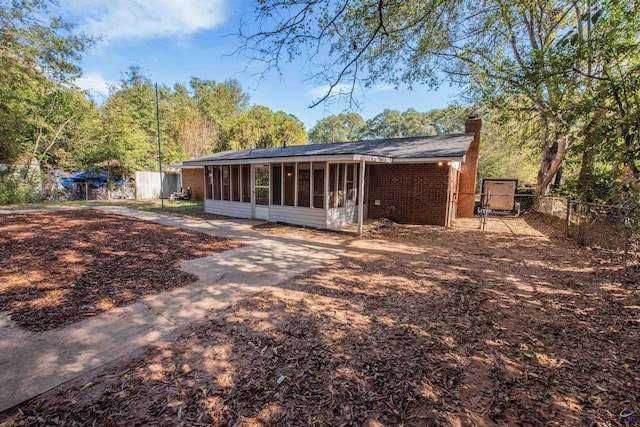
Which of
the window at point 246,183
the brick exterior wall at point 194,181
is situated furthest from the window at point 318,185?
the brick exterior wall at point 194,181

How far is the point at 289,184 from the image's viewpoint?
1049 centimetres

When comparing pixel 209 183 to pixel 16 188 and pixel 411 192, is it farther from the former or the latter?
pixel 16 188

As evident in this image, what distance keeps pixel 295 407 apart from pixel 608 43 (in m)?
7.81

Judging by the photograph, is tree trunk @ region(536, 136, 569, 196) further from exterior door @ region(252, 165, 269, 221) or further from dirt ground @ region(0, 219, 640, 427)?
exterior door @ region(252, 165, 269, 221)

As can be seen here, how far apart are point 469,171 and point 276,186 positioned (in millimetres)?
8993

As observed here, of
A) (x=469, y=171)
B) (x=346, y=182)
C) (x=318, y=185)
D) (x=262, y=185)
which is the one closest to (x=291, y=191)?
(x=318, y=185)

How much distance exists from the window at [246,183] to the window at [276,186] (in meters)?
1.34

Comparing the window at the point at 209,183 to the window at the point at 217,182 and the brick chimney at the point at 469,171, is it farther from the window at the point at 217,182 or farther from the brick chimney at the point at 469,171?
the brick chimney at the point at 469,171

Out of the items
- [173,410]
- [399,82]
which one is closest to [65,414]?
[173,410]

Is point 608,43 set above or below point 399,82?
below

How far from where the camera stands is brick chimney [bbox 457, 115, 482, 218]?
12.7 metres

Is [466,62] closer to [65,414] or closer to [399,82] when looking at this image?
[399,82]

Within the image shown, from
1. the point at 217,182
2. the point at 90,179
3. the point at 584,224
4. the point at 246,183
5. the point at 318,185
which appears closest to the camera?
the point at 584,224

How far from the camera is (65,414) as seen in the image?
203cm
